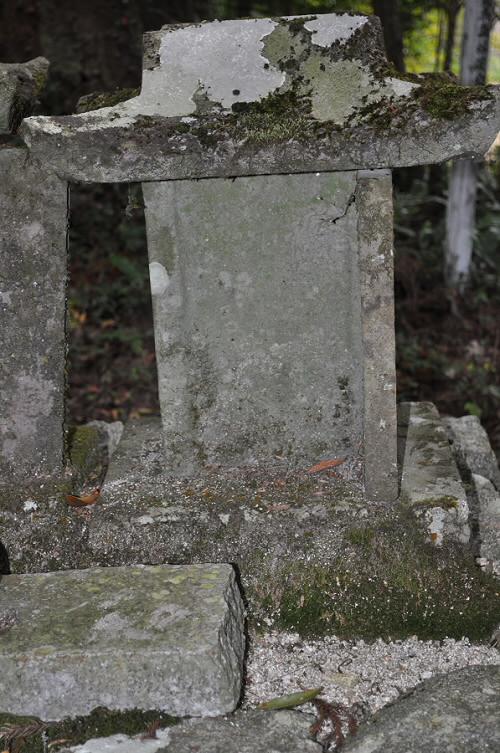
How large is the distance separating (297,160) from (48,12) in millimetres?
6504

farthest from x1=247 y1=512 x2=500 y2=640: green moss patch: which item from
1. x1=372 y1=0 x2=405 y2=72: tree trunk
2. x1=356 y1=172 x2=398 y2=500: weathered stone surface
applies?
x1=372 y1=0 x2=405 y2=72: tree trunk

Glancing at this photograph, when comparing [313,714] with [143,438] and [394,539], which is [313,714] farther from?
[143,438]

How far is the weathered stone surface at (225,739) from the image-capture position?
2598mm

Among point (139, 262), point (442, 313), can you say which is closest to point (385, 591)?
point (442, 313)

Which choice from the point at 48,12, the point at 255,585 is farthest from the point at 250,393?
the point at 48,12

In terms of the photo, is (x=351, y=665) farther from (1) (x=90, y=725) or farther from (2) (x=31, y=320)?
(2) (x=31, y=320)

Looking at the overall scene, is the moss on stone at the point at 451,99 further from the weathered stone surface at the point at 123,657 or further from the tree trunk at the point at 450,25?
the tree trunk at the point at 450,25

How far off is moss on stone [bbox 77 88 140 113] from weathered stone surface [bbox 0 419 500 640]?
1559 mm

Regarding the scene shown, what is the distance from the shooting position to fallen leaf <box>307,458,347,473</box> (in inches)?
140

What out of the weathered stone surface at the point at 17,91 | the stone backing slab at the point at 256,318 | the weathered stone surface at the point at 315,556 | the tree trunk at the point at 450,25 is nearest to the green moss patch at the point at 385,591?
the weathered stone surface at the point at 315,556

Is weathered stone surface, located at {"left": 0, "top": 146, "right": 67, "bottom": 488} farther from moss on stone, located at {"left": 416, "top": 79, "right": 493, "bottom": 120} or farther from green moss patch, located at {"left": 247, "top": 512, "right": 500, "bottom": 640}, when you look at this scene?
moss on stone, located at {"left": 416, "top": 79, "right": 493, "bottom": 120}

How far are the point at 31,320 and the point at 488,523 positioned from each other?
2.17 meters

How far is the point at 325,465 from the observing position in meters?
3.56

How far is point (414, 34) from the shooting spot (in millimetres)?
11195
